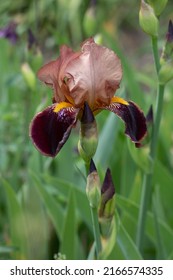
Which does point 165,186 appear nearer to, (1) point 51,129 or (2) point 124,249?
(2) point 124,249

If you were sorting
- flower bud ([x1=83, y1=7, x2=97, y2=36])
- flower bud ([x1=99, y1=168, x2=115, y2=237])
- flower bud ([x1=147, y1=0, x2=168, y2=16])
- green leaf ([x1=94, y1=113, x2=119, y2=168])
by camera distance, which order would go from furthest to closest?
flower bud ([x1=83, y1=7, x2=97, y2=36]) → green leaf ([x1=94, y1=113, x2=119, y2=168]) → flower bud ([x1=147, y1=0, x2=168, y2=16]) → flower bud ([x1=99, y1=168, x2=115, y2=237])

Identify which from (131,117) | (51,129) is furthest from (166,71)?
(51,129)

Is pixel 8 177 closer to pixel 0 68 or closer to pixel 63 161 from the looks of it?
pixel 63 161

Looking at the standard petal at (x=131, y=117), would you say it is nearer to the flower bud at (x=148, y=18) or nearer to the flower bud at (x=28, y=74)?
the flower bud at (x=148, y=18)

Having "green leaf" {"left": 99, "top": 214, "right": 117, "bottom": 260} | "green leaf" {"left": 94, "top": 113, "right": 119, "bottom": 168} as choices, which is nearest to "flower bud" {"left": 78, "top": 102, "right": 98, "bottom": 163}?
"green leaf" {"left": 99, "top": 214, "right": 117, "bottom": 260}

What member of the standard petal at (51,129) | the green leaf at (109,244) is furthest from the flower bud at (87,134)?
the green leaf at (109,244)

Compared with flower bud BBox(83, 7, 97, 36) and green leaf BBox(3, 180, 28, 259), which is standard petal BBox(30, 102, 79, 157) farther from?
flower bud BBox(83, 7, 97, 36)
